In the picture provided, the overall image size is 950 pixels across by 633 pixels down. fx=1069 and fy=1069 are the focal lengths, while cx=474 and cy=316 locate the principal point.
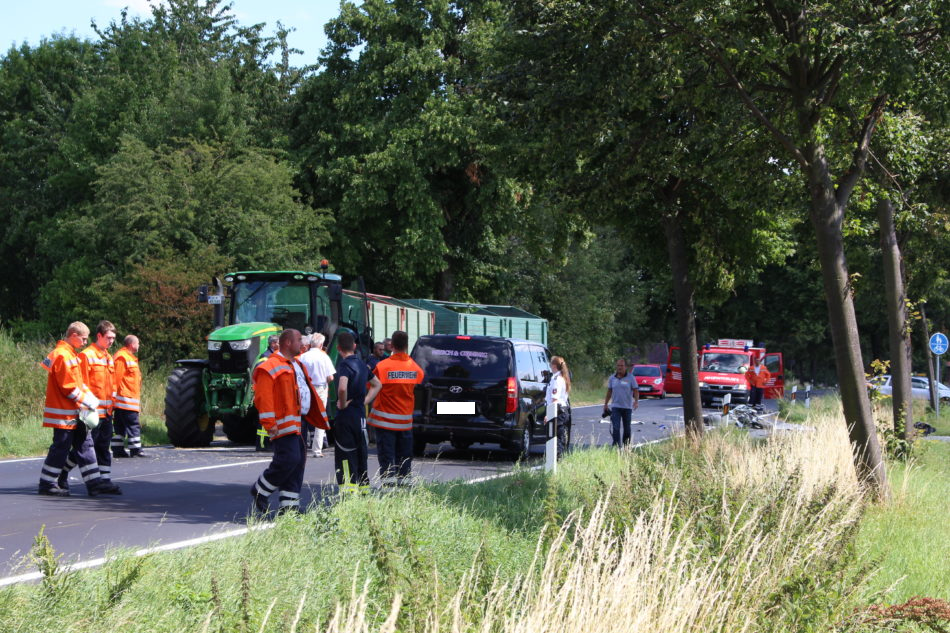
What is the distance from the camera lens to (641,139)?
43.1 ft

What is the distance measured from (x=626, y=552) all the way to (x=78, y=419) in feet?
26.7

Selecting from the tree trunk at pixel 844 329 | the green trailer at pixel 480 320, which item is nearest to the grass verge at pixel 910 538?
the tree trunk at pixel 844 329

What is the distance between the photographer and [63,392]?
36.8 feet

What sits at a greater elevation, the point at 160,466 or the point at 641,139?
the point at 641,139

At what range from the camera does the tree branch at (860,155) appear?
12206mm

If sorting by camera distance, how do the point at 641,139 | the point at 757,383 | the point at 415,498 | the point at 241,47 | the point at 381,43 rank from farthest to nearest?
the point at 241,47 < the point at 757,383 < the point at 381,43 < the point at 641,139 < the point at 415,498

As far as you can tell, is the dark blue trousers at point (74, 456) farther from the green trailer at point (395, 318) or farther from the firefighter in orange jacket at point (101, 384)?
the green trailer at point (395, 318)

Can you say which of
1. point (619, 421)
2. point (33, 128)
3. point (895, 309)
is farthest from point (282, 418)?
point (33, 128)

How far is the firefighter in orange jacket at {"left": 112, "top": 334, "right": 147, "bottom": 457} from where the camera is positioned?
15883 millimetres

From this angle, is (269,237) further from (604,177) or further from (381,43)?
(604,177)

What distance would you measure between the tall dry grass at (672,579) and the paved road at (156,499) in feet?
12.1

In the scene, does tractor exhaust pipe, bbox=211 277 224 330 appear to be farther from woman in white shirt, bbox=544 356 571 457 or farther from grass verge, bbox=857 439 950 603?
grass verge, bbox=857 439 950 603

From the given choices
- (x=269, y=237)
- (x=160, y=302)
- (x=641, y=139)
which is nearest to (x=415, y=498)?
(x=641, y=139)

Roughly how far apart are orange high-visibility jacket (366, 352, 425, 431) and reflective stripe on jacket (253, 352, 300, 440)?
1.76 metres
